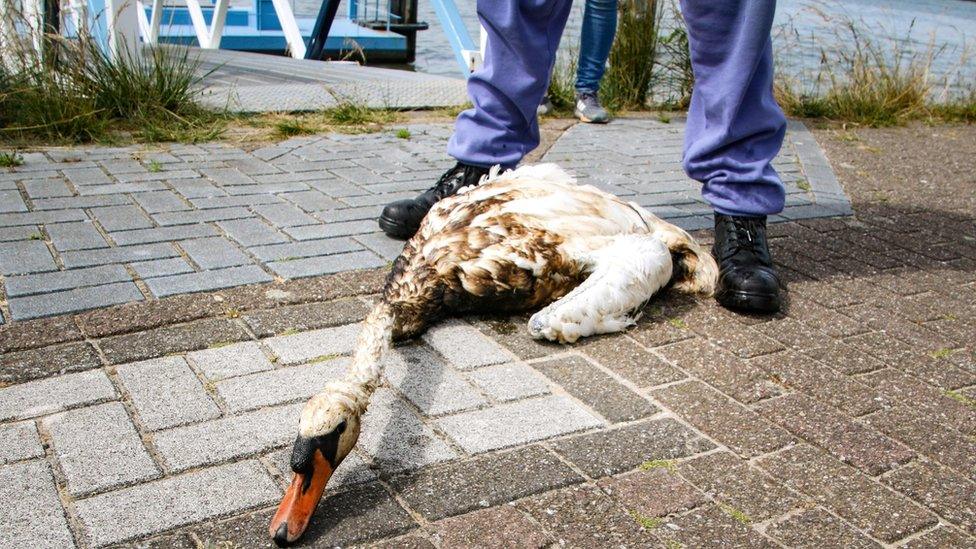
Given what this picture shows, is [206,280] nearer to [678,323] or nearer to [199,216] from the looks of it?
[199,216]

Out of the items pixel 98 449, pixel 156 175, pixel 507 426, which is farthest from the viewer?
pixel 156 175

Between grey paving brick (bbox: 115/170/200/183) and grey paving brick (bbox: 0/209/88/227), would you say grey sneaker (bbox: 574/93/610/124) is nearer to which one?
grey paving brick (bbox: 115/170/200/183)

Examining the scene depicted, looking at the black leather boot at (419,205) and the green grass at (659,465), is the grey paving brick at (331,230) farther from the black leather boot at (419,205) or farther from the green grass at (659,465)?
the green grass at (659,465)

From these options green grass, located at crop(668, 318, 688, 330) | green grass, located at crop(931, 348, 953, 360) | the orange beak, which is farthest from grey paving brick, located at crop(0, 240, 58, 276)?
green grass, located at crop(931, 348, 953, 360)

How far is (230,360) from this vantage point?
3.01 meters

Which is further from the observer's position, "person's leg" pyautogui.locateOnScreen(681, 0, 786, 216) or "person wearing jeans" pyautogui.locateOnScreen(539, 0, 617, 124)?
"person wearing jeans" pyautogui.locateOnScreen(539, 0, 617, 124)

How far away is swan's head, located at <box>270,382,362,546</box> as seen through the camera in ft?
6.98

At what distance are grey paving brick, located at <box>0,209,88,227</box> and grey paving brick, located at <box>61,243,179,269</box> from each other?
443 mm

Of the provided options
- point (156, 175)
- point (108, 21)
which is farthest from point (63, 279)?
point (108, 21)

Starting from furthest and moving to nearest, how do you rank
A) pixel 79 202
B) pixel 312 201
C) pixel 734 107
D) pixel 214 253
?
pixel 312 201
pixel 79 202
pixel 214 253
pixel 734 107

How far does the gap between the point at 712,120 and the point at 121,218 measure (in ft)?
8.34

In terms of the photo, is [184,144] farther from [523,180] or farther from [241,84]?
[523,180]

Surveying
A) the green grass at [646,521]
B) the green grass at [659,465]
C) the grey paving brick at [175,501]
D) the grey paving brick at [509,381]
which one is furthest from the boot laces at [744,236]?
the grey paving brick at [175,501]

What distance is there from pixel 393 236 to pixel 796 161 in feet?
10.6
